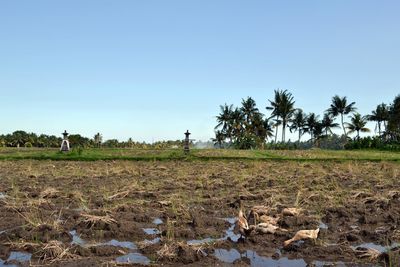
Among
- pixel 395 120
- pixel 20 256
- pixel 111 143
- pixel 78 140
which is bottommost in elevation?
pixel 20 256

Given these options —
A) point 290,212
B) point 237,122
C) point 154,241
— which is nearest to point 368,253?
point 290,212

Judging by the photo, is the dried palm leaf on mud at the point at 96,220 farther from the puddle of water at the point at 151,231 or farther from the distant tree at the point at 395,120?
the distant tree at the point at 395,120

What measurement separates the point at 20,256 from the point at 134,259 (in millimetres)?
1345

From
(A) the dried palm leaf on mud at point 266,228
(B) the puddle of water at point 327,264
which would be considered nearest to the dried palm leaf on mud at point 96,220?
(A) the dried palm leaf on mud at point 266,228

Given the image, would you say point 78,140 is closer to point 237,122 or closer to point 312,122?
point 237,122

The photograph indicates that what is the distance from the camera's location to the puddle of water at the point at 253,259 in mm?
4954

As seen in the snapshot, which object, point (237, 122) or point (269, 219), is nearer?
point (269, 219)

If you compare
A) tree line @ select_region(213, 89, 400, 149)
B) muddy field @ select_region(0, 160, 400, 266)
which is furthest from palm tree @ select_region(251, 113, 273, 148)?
muddy field @ select_region(0, 160, 400, 266)

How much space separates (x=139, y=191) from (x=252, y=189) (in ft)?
9.58

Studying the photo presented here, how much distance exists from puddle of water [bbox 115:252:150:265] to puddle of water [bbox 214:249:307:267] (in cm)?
83

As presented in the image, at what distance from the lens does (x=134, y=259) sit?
16.6 feet

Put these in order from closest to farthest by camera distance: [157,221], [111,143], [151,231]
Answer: [151,231], [157,221], [111,143]

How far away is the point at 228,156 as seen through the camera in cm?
2684

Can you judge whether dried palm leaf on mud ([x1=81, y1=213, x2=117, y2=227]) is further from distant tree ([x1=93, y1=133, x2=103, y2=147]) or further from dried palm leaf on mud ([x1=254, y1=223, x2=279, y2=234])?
distant tree ([x1=93, y1=133, x2=103, y2=147])
